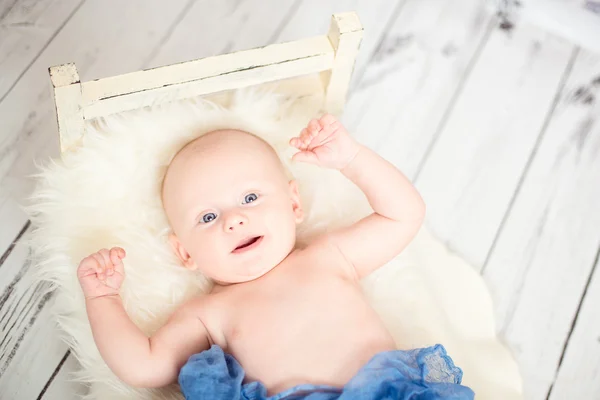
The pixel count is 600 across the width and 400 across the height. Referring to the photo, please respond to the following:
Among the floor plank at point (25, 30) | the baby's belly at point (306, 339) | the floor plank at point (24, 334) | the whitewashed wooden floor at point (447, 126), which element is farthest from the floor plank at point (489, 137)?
the floor plank at point (25, 30)

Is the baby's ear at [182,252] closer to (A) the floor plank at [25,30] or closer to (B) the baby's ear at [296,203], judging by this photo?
(B) the baby's ear at [296,203]

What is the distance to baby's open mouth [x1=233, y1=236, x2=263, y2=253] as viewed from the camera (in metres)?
0.99

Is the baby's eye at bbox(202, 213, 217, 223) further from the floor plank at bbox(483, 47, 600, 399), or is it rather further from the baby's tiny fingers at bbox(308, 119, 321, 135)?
the floor plank at bbox(483, 47, 600, 399)

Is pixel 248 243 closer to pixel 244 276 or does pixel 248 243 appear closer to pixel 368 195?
pixel 244 276

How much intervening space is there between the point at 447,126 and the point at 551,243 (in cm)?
36

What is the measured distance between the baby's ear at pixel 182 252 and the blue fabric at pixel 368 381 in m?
0.16

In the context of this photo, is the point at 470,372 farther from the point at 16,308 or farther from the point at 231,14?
the point at 231,14

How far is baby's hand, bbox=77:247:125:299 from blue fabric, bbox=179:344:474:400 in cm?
18

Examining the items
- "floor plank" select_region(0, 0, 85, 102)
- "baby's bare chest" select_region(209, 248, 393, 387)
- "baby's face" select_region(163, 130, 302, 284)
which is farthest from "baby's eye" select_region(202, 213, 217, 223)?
"floor plank" select_region(0, 0, 85, 102)

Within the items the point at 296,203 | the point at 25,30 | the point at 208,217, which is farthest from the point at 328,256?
the point at 25,30

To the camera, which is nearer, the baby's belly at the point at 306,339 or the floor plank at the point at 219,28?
the baby's belly at the point at 306,339

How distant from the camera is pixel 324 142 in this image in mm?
1042

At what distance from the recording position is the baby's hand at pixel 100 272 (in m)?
0.99

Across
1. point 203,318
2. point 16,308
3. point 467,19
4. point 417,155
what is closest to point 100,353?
point 203,318
